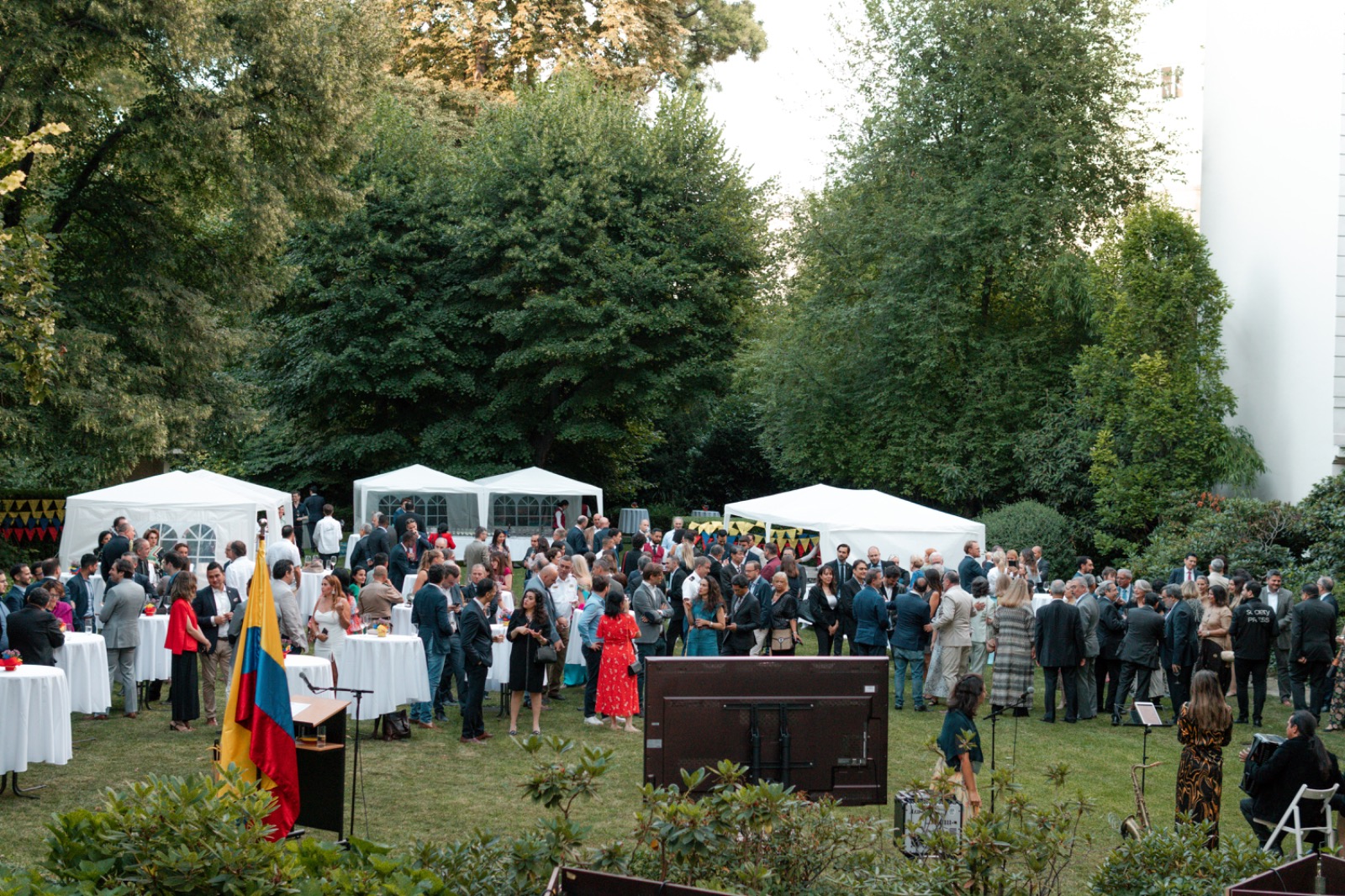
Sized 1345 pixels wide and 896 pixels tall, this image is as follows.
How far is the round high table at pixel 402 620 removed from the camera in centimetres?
1301

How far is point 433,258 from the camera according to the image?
105 ft

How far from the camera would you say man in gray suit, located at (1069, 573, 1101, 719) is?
1331 centimetres

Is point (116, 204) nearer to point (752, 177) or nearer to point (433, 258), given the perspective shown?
point (433, 258)

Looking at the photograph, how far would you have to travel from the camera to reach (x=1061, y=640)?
13.0 meters

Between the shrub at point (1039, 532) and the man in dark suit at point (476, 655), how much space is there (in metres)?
15.6

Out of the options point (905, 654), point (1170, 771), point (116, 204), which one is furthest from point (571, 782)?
point (116, 204)

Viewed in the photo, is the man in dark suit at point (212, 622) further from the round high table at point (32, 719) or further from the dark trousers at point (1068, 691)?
the dark trousers at point (1068, 691)

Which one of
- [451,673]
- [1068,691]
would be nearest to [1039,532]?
[1068,691]

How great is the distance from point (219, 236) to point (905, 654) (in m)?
16.9

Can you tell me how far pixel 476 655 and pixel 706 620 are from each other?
8.85 ft

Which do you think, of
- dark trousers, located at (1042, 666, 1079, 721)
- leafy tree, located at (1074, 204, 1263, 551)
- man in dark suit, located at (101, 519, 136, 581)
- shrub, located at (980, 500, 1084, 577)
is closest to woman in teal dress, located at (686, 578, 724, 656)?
dark trousers, located at (1042, 666, 1079, 721)

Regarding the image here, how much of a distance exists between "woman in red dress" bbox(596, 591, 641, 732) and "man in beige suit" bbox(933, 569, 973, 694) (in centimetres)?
338

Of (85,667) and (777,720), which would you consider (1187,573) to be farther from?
(85,667)

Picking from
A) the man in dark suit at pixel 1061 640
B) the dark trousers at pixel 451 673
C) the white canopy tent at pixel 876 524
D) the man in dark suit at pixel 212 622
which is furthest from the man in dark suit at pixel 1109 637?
the man in dark suit at pixel 212 622
